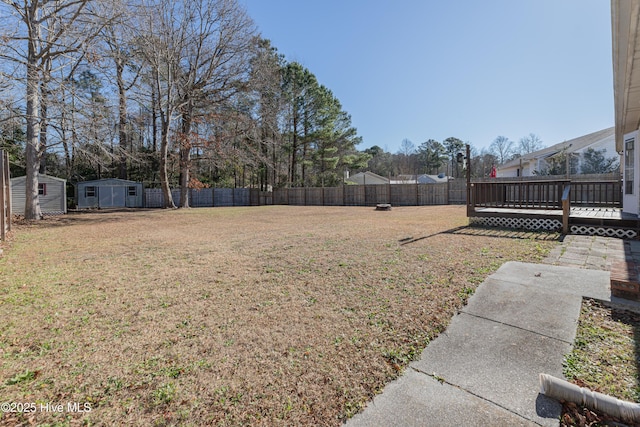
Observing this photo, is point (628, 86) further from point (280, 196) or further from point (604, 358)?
point (280, 196)

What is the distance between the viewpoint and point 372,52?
14.1 metres

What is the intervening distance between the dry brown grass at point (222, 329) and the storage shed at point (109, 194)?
19198 mm

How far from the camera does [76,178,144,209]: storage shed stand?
67.8 ft

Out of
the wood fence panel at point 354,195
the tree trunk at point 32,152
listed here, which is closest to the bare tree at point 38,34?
the tree trunk at point 32,152

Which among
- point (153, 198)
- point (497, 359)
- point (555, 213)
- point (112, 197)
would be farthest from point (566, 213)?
point (112, 197)

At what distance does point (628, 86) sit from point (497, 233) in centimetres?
348

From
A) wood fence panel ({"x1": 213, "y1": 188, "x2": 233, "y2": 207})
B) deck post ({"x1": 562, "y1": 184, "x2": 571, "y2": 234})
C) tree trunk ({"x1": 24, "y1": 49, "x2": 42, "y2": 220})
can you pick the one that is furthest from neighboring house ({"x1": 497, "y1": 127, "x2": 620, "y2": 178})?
tree trunk ({"x1": 24, "y1": 49, "x2": 42, "y2": 220})

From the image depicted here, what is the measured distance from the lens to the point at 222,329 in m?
2.45

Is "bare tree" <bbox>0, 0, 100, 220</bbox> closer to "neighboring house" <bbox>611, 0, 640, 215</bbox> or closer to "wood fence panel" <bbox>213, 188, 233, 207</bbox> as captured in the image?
"neighboring house" <bbox>611, 0, 640, 215</bbox>

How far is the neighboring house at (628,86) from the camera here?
283 cm

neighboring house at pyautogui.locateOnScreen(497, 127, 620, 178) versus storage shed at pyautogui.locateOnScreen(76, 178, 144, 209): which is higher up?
neighboring house at pyautogui.locateOnScreen(497, 127, 620, 178)

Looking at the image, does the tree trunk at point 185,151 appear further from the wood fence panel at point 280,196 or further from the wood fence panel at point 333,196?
the wood fence panel at point 333,196

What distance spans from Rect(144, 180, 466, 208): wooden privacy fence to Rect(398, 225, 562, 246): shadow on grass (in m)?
11.8

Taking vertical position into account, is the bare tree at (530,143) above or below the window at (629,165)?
above
